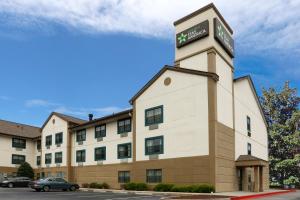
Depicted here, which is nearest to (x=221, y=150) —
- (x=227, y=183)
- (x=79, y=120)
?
(x=227, y=183)

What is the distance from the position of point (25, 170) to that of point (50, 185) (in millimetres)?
20523

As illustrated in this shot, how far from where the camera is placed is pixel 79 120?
57.9m

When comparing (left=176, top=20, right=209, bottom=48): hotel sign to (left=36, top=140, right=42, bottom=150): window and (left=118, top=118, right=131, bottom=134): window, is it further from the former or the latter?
(left=36, top=140, right=42, bottom=150): window

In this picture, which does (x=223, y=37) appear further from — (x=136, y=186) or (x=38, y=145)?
(x=38, y=145)

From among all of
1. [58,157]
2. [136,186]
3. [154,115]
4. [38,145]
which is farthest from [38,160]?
[154,115]

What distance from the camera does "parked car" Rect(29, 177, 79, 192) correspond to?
127ft

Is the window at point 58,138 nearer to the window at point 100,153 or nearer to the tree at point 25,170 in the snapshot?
the tree at point 25,170

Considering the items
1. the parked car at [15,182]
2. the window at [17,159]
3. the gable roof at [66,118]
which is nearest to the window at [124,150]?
the gable roof at [66,118]

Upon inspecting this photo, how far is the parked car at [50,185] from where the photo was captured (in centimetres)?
3881

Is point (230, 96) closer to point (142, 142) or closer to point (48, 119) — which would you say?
point (142, 142)

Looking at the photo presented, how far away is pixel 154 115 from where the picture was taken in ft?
128

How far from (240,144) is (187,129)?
733cm

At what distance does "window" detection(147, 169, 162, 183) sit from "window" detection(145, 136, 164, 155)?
168 centimetres

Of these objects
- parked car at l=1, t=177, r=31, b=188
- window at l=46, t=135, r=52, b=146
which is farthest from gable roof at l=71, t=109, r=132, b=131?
parked car at l=1, t=177, r=31, b=188
